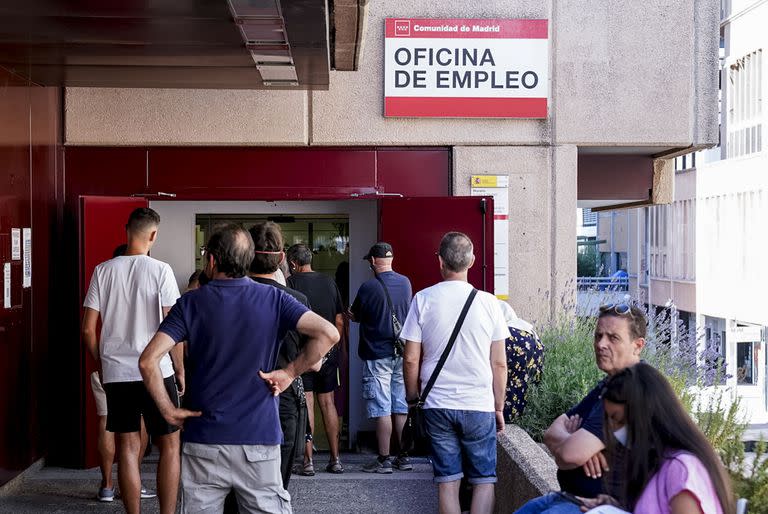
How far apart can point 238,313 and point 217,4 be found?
270 cm

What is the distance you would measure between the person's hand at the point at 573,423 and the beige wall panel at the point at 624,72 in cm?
624

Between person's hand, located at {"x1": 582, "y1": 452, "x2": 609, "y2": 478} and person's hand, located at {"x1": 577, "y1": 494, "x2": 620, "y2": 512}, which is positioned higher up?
person's hand, located at {"x1": 582, "y1": 452, "x2": 609, "y2": 478}

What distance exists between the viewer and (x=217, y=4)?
6.48 m

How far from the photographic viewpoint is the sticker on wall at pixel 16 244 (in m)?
8.17

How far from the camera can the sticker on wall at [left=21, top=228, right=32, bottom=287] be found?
27.9ft

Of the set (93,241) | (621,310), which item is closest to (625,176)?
(93,241)

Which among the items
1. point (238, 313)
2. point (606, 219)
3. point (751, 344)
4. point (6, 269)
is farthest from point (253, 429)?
point (606, 219)

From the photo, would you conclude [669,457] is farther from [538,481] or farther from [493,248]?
[493,248]

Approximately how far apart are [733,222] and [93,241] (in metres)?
45.1

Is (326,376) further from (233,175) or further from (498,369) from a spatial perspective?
(498,369)

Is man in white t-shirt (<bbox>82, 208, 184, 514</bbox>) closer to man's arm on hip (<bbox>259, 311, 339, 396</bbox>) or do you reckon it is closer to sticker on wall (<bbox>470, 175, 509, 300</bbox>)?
man's arm on hip (<bbox>259, 311, 339, 396</bbox>)

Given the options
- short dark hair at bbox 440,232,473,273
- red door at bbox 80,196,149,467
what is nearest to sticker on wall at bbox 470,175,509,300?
red door at bbox 80,196,149,467

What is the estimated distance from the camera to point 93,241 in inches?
348

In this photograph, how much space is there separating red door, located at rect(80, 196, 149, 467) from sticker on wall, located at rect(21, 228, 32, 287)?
405 millimetres
